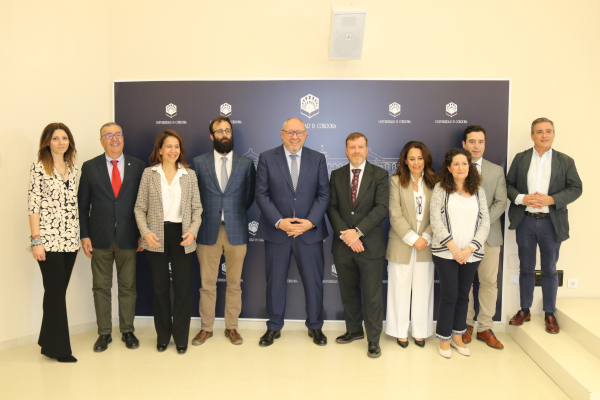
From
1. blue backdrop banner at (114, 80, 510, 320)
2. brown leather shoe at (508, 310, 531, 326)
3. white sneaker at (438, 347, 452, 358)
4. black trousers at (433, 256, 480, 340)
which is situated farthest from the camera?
blue backdrop banner at (114, 80, 510, 320)

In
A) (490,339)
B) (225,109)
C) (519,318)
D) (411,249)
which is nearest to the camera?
(411,249)

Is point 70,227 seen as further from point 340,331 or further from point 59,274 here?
point 340,331

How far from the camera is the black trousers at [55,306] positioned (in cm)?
300

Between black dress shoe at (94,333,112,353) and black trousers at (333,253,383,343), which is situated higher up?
black trousers at (333,253,383,343)

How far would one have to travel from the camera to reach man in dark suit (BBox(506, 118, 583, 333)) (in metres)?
3.30

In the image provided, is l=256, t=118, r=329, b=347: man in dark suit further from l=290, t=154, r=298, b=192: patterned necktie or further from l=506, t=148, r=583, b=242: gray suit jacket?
l=506, t=148, r=583, b=242: gray suit jacket

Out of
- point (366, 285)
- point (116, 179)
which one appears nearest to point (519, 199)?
point (366, 285)

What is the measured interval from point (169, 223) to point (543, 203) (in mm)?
3258

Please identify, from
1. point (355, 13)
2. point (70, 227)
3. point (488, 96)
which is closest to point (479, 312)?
point (488, 96)

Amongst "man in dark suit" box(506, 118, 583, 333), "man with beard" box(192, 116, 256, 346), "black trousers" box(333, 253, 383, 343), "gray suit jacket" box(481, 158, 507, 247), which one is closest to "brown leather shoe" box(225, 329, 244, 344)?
"man with beard" box(192, 116, 256, 346)

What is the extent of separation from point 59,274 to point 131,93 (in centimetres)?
195

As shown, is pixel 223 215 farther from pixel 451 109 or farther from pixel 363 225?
pixel 451 109

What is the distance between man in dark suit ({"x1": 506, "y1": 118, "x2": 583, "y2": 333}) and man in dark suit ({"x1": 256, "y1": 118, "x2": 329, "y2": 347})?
181 cm

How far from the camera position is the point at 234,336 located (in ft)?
11.5
